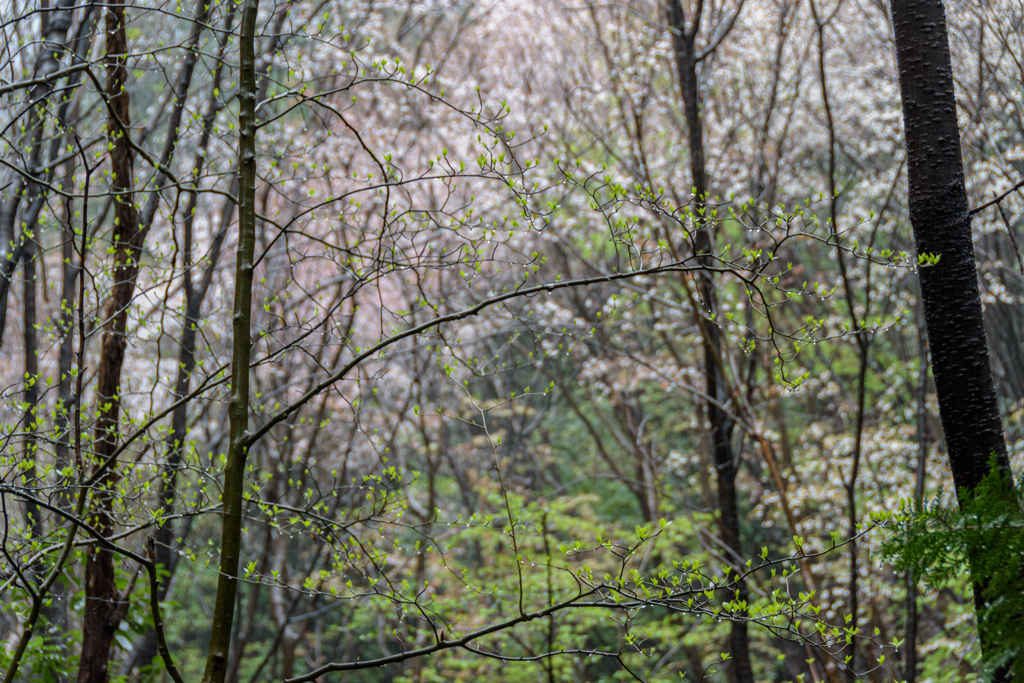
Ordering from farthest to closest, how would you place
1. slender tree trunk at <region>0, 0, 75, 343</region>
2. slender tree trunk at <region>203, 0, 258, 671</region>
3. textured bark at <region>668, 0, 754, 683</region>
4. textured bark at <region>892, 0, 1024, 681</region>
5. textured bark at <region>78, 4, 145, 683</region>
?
textured bark at <region>668, 0, 754, 683</region>, textured bark at <region>78, 4, 145, 683</region>, slender tree trunk at <region>0, 0, 75, 343</region>, textured bark at <region>892, 0, 1024, 681</region>, slender tree trunk at <region>203, 0, 258, 671</region>

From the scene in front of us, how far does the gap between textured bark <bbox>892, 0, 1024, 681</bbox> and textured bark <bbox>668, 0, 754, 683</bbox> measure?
2.29 m

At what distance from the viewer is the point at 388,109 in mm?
10562

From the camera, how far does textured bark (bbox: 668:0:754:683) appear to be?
5320mm

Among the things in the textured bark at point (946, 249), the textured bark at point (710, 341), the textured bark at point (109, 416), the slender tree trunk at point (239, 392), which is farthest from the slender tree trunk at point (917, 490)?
the textured bark at point (109, 416)

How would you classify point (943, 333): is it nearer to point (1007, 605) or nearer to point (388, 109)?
point (1007, 605)

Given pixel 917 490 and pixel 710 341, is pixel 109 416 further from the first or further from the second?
pixel 917 490

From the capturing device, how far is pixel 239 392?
7.73 ft

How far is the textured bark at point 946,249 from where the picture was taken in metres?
2.39

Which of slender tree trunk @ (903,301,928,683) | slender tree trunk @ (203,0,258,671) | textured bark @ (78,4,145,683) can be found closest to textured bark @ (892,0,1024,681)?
slender tree trunk @ (203,0,258,671)

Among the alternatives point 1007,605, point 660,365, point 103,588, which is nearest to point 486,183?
point 660,365

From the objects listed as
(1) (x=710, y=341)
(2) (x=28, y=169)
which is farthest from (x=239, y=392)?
(1) (x=710, y=341)

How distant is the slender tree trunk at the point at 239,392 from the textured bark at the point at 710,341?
3.21 metres

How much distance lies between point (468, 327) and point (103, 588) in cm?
847

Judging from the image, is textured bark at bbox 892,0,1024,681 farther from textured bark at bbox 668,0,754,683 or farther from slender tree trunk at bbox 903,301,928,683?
slender tree trunk at bbox 903,301,928,683
